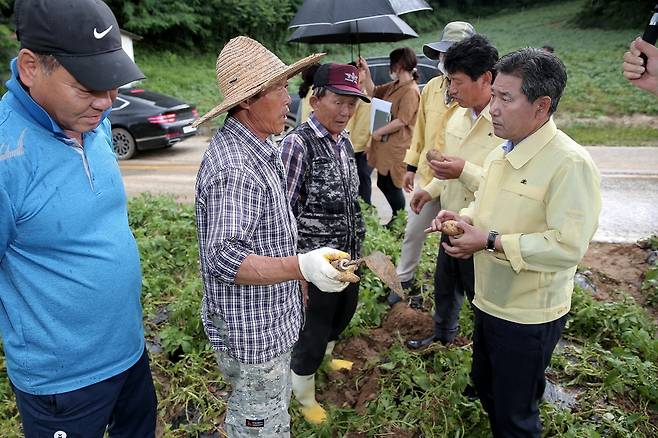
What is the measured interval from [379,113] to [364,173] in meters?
1.12

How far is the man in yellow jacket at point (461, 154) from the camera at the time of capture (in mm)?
2836

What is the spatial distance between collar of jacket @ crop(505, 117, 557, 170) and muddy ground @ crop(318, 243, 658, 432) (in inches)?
66.4

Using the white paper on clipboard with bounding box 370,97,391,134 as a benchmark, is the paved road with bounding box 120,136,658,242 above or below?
below

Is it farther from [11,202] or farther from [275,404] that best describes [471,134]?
[11,202]

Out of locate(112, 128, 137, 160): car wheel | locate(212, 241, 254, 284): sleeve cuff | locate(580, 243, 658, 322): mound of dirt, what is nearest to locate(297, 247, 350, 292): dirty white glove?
locate(212, 241, 254, 284): sleeve cuff

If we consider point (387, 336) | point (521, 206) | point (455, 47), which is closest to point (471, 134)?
point (455, 47)

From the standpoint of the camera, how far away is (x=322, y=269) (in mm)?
1649

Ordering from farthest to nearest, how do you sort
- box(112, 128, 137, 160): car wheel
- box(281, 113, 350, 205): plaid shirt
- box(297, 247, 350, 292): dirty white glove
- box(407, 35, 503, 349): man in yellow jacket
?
box(112, 128, 137, 160): car wheel
box(407, 35, 503, 349): man in yellow jacket
box(281, 113, 350, 205): plaid shirt
box(297, 247, 350, 292): dirty white glove

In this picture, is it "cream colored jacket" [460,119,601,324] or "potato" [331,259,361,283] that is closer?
"potato" [331,259,361,283]

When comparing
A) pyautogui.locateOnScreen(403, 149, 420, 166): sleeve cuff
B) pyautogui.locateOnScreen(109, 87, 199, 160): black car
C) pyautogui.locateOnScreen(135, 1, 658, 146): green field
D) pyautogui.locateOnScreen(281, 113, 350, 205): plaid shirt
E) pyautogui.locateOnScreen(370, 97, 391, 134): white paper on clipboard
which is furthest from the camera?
pyautogui.locateOnScreen(135, 1, 658, 146): green field

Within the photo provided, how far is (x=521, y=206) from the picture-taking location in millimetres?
2037

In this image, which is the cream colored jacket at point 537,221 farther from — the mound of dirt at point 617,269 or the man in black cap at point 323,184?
the mound of dirt at point 617,269

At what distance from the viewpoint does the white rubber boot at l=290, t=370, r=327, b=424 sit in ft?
9.41

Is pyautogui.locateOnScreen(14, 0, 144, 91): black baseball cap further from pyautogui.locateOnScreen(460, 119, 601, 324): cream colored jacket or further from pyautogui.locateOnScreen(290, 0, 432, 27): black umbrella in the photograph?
pyautogui.locateOnScreen(290, 0, 432, 27): black umbrella
